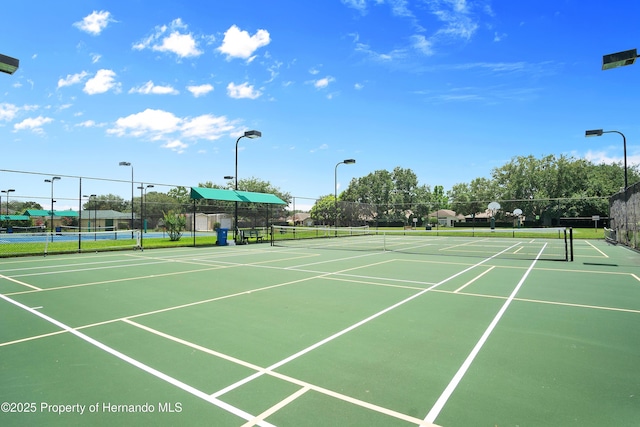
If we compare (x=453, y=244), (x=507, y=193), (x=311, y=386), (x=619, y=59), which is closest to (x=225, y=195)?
(x=453, y=244)

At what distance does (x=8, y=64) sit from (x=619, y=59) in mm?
14075

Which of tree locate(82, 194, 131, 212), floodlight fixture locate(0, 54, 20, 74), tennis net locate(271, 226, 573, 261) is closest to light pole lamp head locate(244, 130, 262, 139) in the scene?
tennis net locate(271, 226, 573, 261)

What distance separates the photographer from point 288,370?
3.86 metres

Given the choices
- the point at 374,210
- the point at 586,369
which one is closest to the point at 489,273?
the point at 586,369

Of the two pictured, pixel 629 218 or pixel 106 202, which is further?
pixel 106 202

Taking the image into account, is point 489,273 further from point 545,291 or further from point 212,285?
point 212,285

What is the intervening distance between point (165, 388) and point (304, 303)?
3744 mm

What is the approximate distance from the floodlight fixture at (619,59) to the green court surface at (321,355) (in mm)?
5569

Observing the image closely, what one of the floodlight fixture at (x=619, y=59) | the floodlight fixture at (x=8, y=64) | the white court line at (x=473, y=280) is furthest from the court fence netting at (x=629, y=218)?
the floodlight fixture at (x=8, y=64)

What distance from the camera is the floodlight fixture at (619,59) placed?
852cm

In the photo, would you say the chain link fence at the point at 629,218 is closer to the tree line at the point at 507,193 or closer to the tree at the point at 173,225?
the tree line at the point at 507,193

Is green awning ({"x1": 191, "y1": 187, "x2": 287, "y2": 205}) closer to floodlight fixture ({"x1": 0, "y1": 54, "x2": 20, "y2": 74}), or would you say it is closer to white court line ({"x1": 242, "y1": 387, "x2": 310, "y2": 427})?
floodlight fixture ({"x1": 0, "y1": 54, "x2": 20, "y2": 74})

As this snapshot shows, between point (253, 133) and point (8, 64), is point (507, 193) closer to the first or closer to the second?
point (253, 133)

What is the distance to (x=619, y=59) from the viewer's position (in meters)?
8.69
